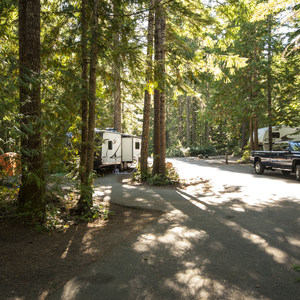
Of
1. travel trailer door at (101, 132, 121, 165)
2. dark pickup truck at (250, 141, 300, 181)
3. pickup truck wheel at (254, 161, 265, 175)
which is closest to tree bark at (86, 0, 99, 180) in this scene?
travel trailer door at (101, 132, 121, 165)

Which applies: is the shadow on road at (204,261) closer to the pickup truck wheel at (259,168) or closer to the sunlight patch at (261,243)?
the sunlight patch at (261,243)

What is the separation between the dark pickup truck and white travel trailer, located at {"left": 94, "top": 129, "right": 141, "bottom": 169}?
818cm

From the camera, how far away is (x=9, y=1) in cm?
583

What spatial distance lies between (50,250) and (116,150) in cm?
1411

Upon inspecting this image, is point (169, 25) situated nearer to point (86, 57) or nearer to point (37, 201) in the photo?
point (86, 57)

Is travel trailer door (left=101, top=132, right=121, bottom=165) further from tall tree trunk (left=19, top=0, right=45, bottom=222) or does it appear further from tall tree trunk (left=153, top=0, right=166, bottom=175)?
tall tree trunk (left=19, top=0, right=45, bottom=222)

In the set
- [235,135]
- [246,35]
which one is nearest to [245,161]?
[246,35]

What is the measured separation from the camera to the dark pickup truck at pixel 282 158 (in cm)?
1320

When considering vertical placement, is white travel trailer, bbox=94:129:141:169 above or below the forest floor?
above

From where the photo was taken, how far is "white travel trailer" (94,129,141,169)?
1674 centimetres

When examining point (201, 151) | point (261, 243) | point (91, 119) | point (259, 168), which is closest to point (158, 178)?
point (91, 119)

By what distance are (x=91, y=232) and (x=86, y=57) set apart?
173 inches

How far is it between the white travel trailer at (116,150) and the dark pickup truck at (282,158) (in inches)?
322

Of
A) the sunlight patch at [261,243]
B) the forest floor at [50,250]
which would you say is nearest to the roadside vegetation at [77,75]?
the forest floor at [50,250]
